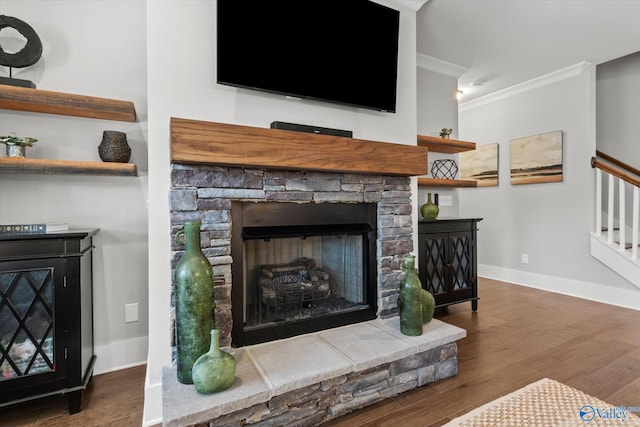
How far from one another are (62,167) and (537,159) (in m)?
4.59

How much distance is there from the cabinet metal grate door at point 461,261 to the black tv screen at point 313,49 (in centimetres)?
152

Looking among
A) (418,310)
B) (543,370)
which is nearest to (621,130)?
(543,370)

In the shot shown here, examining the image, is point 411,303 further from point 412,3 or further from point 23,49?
point 23,49

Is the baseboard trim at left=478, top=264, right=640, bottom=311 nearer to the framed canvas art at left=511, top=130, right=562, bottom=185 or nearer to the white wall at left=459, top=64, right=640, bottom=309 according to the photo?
the white wall at left=459, top=64, right=640, bottom=309

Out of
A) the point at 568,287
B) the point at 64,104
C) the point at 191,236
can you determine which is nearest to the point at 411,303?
the point at 191,236

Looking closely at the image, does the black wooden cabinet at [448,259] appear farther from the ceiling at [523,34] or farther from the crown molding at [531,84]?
the crown molding at [531,84]

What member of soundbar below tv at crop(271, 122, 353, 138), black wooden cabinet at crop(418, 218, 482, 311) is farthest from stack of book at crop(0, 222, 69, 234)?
black wooden cabinet at crop(418, 218, 482, 311)

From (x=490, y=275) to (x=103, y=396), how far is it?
4.48 meters

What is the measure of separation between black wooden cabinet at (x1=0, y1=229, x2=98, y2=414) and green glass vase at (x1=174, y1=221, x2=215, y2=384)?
2.11 feet

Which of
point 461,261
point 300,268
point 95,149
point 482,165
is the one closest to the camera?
point 95,149

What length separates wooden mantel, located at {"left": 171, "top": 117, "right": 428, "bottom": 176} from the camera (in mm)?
1524

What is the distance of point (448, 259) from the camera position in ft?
9.84

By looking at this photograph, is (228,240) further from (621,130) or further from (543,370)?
(621,130)

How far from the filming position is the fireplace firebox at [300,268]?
5.96 ft
